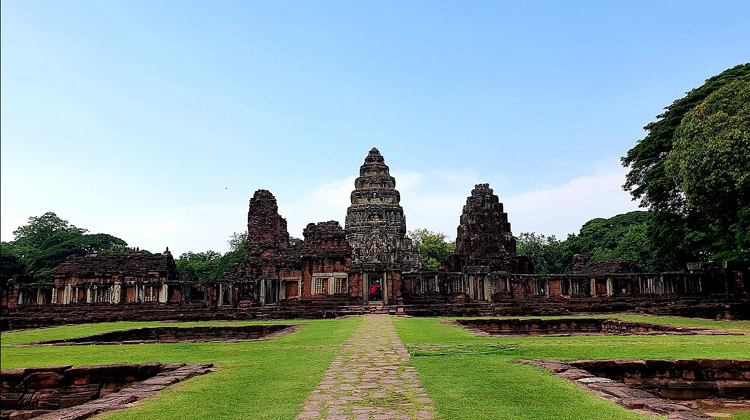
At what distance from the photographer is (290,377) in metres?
7.51

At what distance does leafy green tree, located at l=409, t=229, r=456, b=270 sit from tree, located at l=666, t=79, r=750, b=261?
191ft

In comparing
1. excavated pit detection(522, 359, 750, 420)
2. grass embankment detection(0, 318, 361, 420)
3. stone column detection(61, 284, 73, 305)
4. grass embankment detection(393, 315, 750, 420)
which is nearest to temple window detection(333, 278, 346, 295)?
stone column detection(61, 284, 73, 305)

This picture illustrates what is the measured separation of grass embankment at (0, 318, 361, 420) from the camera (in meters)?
5.58

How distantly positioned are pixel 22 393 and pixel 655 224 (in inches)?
1149

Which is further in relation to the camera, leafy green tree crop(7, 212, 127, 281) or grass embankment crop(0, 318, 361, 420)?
leafy green tree crop(7, 212, 127, 281)

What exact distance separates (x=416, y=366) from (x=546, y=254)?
211 feet

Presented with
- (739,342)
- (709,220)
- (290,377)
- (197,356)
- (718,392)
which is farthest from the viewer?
(709,220)

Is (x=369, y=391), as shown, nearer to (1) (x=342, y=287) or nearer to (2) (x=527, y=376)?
(2) (x=527, y=376)

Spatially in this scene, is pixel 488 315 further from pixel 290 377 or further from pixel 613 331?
pixel 290 377

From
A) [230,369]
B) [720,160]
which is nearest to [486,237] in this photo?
[720,160]

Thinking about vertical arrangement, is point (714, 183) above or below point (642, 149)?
below

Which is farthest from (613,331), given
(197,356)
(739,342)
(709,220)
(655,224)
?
(655,224)

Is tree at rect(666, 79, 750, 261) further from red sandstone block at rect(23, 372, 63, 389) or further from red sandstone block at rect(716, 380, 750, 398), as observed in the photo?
red sandstone block at rect(23, 372, 63, 389)

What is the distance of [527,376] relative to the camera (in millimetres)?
7094
